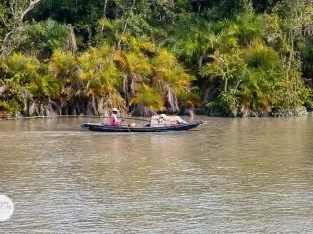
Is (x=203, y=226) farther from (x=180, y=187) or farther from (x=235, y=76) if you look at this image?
(x=235, y=76)

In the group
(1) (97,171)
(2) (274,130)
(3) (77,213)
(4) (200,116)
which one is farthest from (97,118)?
(3) (77,213)

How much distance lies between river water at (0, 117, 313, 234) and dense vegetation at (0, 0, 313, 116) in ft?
20.5

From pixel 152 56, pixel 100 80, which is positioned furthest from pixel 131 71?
pixel 152 56

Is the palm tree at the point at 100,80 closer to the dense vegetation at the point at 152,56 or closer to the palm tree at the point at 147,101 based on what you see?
the dense vegetation at the point at 152,56

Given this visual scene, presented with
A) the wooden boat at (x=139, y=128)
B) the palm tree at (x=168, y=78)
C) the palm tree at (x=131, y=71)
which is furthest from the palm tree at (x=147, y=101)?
the wooden boat at (x=139, y=128)

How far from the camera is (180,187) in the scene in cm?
1992

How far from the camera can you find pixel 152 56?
132 ft

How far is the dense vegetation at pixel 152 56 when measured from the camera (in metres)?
38.2

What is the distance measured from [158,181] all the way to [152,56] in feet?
65.7

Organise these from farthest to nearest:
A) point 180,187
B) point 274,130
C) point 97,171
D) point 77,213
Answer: point 274,130, point 97,171, point 180,187, point 77,213

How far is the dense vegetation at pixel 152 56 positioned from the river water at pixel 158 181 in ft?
20.5

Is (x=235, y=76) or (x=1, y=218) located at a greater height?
(x=235, y=76)

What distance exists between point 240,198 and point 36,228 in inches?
187

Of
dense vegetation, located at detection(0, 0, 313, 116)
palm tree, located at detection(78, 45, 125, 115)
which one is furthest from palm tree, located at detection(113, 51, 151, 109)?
palm tree, located at detection(78, 45, 125, 115)
